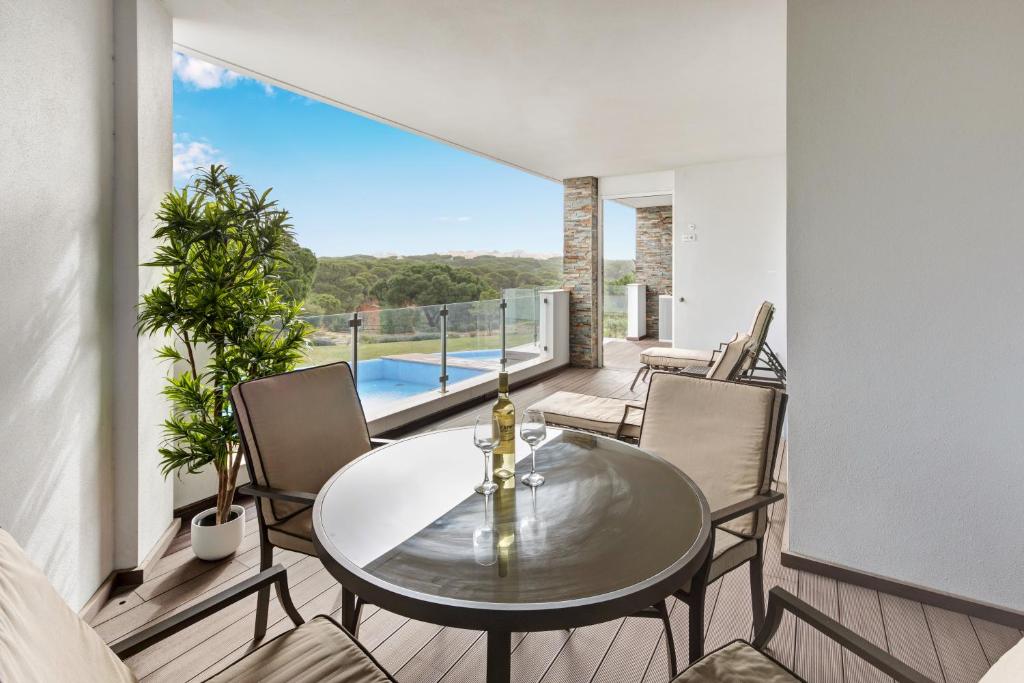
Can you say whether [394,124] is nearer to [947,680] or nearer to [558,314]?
[558,314]

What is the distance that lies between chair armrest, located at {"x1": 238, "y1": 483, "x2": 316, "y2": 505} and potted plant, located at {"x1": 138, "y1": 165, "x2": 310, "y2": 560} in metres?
0.72

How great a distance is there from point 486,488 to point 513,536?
0.79 feet

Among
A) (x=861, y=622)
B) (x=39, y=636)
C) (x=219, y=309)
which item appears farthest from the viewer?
(x=219, y=309)

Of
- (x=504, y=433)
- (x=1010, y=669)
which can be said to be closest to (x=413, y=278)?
(x=504, y=433)

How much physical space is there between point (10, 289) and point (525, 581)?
5.94 feet

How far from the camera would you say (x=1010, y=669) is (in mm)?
659

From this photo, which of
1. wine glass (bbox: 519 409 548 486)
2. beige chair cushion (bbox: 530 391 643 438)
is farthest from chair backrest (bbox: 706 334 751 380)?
wine glass (bbox: 519 409 548 486)

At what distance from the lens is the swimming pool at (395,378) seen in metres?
4.32

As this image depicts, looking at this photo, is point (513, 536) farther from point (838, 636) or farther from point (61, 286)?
point (61, 286)

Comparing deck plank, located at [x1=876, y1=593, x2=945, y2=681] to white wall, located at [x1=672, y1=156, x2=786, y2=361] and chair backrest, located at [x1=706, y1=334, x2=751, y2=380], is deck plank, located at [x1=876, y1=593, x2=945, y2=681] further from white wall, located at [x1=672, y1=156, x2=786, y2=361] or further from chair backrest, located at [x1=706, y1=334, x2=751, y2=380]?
white wall, located at [x1=672, y1=156, x2=786, y2=361]

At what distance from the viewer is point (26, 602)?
80 centimetres

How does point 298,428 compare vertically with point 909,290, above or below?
below

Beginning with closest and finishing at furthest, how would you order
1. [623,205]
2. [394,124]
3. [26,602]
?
[26,602]
[394,124]
[623,205]

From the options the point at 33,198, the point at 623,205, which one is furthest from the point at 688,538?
the point at 623,205
